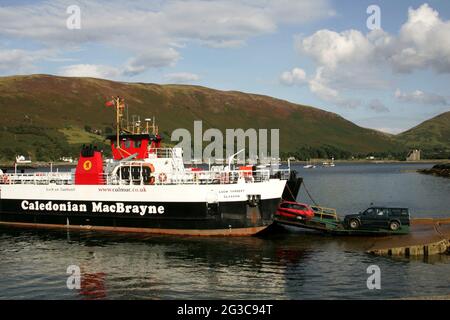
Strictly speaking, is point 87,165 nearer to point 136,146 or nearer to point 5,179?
point 136,146

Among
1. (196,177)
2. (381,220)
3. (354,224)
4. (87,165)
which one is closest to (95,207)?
(87,165)

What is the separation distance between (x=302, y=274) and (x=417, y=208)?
36971 millimetres

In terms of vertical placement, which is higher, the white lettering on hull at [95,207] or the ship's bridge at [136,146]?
the ship's bridge at [136,146]

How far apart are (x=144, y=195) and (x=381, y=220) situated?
51.0 feet

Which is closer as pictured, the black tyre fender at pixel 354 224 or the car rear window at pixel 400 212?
the car rear window at pixel 400 212

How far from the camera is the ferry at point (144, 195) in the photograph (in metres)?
32.5

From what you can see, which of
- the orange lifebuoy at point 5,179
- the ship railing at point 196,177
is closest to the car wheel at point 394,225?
the ship railing at point 196,177

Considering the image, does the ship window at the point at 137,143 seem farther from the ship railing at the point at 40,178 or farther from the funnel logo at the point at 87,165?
the ship railing at the point at 40,178

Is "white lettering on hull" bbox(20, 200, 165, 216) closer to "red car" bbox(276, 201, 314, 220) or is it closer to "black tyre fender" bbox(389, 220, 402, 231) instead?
"red car" bbox(276, 201, 314, 220)

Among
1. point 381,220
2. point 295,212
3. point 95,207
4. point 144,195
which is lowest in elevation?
point 381,220

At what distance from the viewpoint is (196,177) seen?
33.3 metres

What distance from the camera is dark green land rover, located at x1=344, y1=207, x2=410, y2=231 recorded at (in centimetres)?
3097

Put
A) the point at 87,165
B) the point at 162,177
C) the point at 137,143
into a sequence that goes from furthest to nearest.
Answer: the point at 137,143 → the point at 87,165 → the point at 162,177

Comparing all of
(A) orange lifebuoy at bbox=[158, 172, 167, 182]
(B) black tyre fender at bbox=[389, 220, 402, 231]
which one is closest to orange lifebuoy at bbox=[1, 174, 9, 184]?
(A) orange lifebuoy at bbox=[158, 172, 167, 182]
